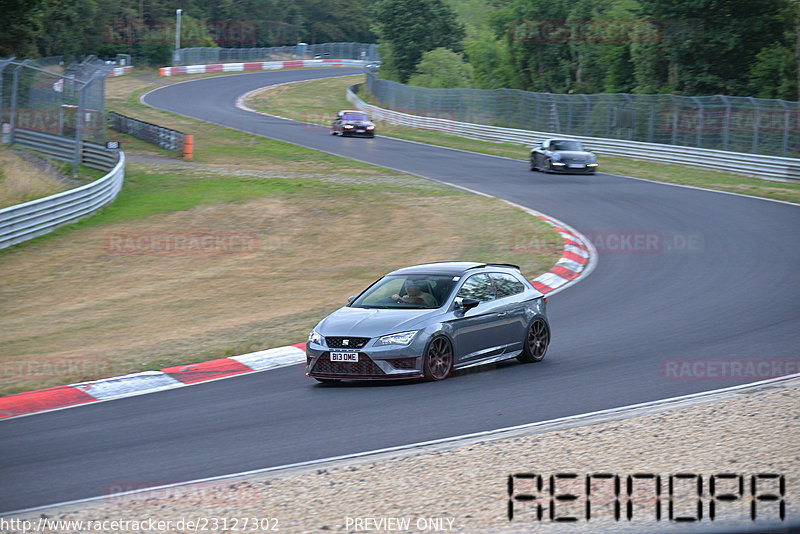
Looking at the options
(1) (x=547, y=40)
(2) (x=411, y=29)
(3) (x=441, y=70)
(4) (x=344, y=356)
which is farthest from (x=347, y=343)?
(2) (x=411, y=29)

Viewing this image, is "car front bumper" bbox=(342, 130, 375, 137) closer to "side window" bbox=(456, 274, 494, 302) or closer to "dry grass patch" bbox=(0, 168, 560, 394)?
"dry grass patch" bbox=(0, 168, 560, 394)

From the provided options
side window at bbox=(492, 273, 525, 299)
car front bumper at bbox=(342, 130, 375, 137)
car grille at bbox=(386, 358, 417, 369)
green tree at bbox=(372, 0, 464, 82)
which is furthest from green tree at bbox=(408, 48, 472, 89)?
car grille at bbox=(386, 358, 417, 369)

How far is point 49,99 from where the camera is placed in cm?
2984

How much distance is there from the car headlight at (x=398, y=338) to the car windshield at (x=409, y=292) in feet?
2.35

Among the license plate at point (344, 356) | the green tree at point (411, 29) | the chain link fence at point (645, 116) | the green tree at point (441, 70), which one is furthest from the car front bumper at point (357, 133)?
the license plate at point (344, 356)

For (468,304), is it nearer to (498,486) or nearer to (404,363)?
(404,363)

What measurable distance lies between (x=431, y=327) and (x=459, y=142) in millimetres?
40202

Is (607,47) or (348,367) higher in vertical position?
(607,47)

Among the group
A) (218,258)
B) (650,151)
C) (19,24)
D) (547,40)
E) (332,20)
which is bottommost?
(218,258)

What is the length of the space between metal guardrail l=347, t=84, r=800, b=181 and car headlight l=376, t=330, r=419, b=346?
2573 cm

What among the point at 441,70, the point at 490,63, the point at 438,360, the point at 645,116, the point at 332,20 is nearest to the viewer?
the point at 438,360

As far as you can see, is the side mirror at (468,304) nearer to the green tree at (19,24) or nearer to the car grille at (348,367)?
the car grille at (348,367)

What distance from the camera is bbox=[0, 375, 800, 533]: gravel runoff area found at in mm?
6250

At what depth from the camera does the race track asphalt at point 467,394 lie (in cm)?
825
